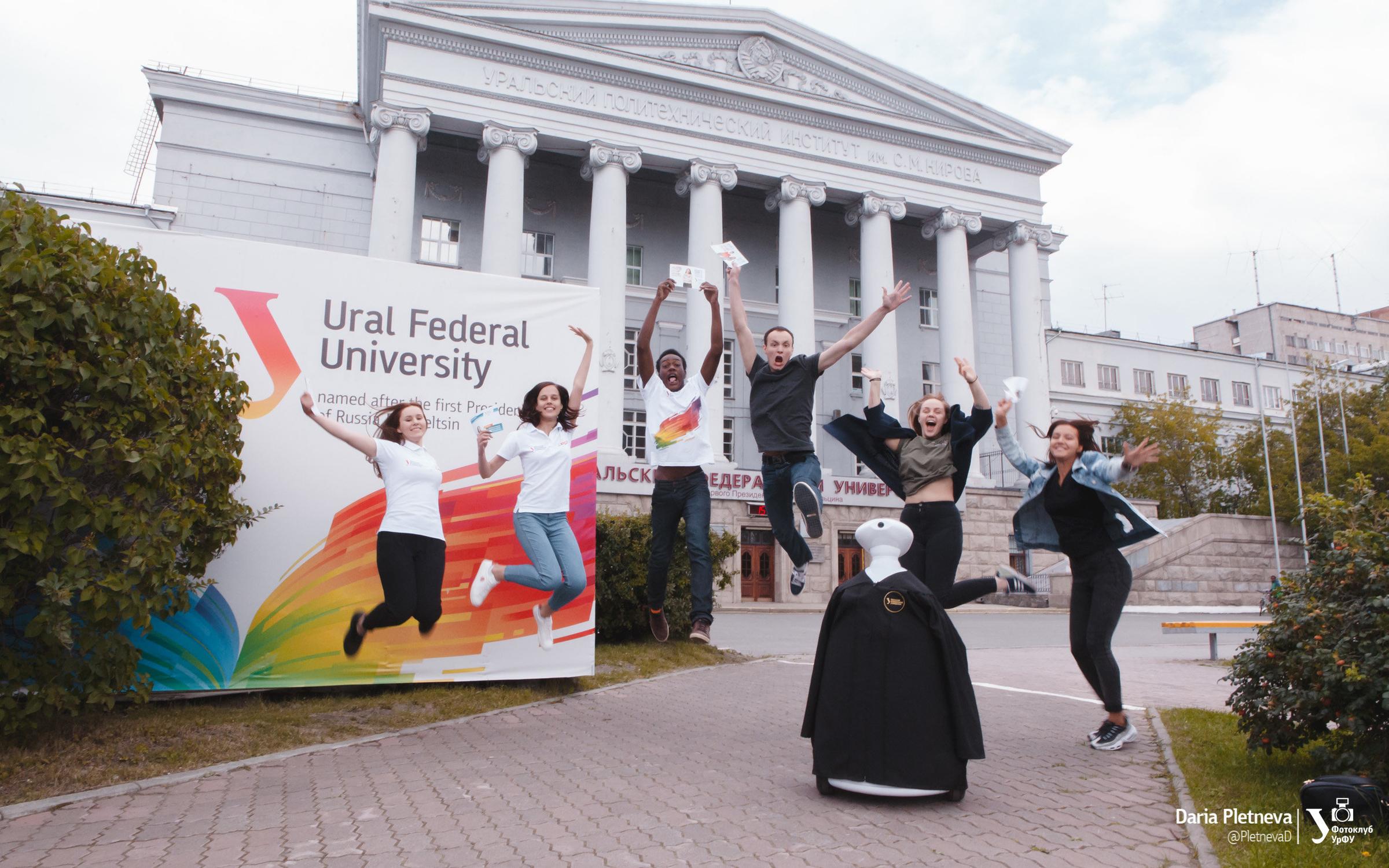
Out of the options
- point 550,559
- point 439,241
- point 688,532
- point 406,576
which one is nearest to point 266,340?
point 406,576

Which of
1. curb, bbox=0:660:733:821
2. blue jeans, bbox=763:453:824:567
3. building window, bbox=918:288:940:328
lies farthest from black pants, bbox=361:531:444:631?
building window, bbox=918:288:940:328

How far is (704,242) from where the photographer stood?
31703mm

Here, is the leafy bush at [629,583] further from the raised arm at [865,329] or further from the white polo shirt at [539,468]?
the raised arm at [865,329]

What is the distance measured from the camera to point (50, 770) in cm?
546

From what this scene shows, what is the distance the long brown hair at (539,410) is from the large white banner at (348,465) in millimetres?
96

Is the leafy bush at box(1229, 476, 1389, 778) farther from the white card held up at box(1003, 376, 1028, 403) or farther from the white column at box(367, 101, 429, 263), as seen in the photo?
the white column at box(367, 101, 429, 263)

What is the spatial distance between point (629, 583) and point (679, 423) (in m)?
4.10

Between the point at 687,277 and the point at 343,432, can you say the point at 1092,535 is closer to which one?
the point at 687,277

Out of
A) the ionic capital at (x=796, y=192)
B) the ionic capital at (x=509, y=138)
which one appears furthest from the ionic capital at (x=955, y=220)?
the ionic capital at (x=509, y=138)

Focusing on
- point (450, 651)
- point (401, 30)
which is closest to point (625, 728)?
point (450, 651)

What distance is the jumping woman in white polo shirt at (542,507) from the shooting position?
8.08 meters

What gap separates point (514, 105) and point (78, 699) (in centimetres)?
2779

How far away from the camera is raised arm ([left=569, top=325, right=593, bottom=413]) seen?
8.59 metres

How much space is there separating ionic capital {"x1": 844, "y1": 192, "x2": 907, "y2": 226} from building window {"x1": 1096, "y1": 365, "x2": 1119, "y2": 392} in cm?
2692
